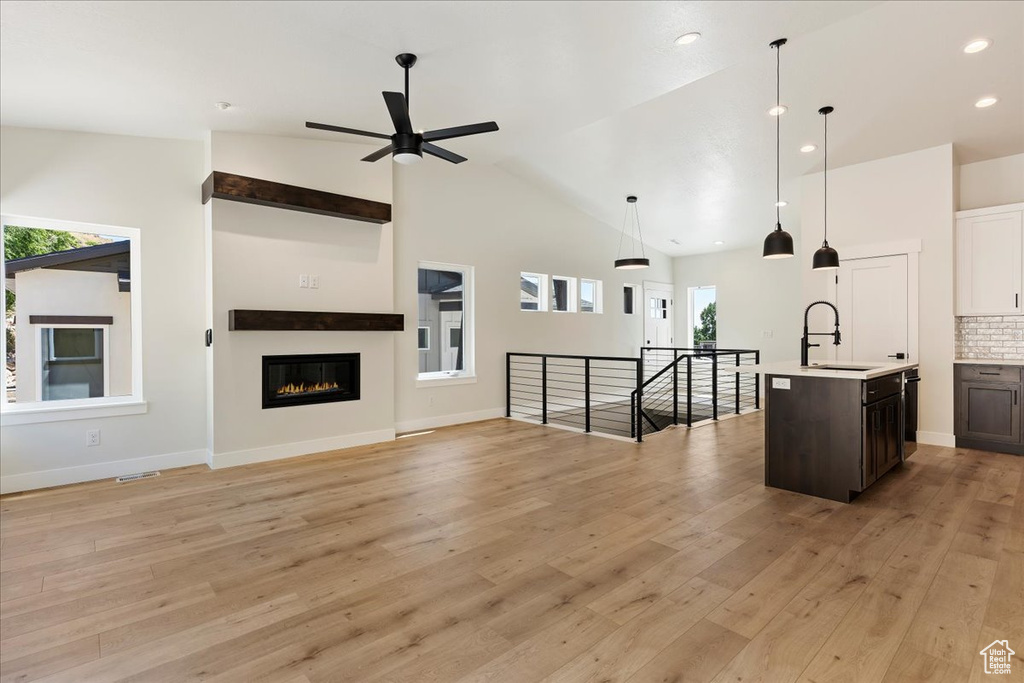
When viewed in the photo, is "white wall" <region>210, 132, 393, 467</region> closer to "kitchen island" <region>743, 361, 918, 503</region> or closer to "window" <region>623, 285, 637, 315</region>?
"kitchen island" <region>743, 361, 918, 503</region>

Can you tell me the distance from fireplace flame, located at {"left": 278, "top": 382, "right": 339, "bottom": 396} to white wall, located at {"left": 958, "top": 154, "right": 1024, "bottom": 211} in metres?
7.27

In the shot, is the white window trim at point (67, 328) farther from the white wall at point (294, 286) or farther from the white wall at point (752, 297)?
the white wall at point (752, 297)

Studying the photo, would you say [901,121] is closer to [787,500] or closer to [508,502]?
[787,500]

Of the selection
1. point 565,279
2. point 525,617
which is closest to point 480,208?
point 565,279

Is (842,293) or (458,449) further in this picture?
(842,293)

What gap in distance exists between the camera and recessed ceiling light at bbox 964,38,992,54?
3.57 metres

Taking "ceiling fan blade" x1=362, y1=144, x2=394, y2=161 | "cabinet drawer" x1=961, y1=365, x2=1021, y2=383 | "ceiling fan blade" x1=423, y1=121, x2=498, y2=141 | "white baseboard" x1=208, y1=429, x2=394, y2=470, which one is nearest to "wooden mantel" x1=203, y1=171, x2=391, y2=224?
"ceiling fan blade" x1=362, y1=144, x2=394, y2=161

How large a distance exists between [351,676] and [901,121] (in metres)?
6.16

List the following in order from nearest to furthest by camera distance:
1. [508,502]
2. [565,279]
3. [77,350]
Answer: [508,502], [77,350], [565,279]

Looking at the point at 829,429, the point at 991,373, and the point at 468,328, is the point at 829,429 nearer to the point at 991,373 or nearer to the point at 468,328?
the point at 991,373

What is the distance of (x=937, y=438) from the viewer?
Result: 5.22 meters

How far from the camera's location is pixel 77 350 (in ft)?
14.3

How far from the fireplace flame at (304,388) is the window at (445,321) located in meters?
1.29

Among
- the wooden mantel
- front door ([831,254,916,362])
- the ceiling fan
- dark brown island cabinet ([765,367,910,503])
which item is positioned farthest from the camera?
front door ([831,254,916,362])
